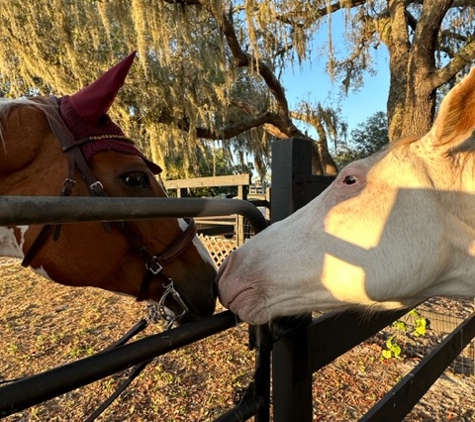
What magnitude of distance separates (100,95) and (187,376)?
280 cm

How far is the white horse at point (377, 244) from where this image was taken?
1287 mm

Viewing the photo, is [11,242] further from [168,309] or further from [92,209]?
[92,209]

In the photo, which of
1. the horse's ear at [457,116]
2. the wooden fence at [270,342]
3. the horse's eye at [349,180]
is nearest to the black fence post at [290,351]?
the wooden fence at [270,342]

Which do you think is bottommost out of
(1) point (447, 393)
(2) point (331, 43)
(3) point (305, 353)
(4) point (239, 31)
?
(1) point (447, 393)

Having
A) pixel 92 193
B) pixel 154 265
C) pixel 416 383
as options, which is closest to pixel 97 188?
pixel 92 193

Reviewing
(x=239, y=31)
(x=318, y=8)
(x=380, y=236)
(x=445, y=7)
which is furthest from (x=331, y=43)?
(x=380, y=236)

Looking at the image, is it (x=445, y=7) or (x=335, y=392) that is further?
(x=445, y=7)

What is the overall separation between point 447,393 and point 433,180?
2731mm

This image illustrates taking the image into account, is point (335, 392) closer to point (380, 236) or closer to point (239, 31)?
point (380, 236)

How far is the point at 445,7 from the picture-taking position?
5.57m

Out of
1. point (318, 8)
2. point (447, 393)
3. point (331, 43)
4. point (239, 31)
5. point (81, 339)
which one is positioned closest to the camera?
point (447, 393)

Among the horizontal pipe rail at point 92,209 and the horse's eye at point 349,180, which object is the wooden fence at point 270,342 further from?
the horse's eye at point 349,180

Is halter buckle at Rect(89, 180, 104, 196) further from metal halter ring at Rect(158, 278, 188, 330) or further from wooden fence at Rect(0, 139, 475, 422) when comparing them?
wooden fence at Rect(0, 139, 475, 422)

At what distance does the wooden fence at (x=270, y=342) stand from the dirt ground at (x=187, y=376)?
47.5 inches
